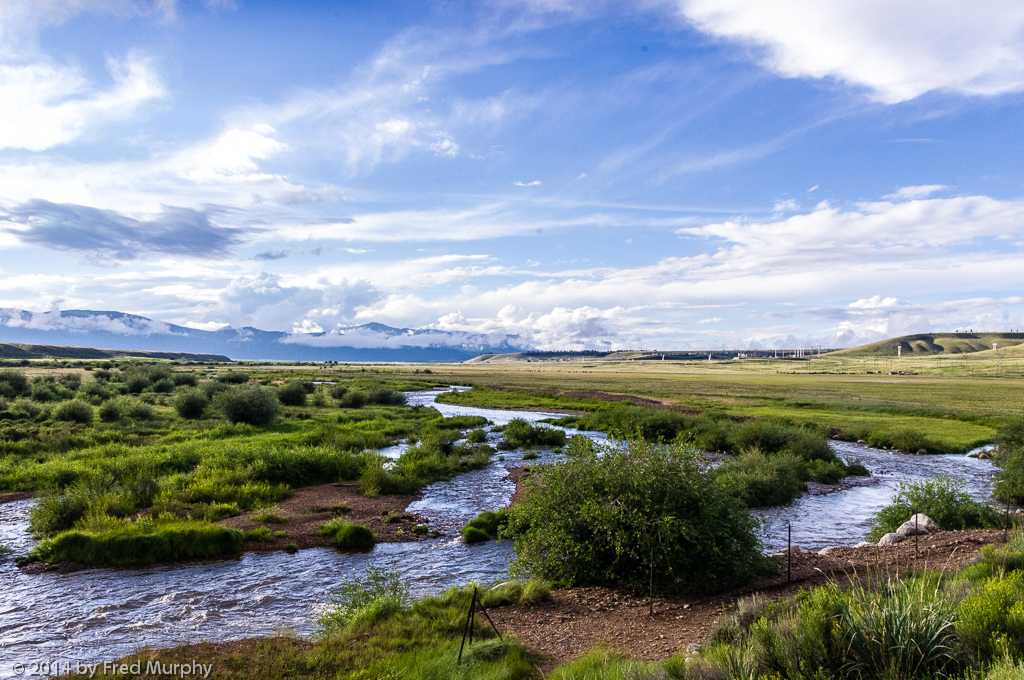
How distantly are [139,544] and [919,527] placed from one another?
81.8 ft

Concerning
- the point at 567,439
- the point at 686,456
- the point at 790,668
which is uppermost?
the point at 686,456

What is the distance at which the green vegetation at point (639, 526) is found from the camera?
41.2 ft

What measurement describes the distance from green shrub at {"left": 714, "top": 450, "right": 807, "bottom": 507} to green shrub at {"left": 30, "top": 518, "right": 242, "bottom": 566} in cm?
1885

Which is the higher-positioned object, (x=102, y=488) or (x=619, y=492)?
(x=619, y=492)

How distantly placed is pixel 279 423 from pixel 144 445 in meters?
11.7

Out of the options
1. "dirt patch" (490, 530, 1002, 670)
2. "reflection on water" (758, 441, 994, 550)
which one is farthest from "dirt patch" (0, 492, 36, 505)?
"reflection on water" (758, 441, 994, 550)

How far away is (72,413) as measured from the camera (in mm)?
38562

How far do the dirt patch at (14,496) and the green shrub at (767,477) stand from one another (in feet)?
97.9

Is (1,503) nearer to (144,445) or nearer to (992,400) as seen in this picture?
(144,445)

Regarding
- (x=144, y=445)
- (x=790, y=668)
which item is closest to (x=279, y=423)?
(x=144, y=445)

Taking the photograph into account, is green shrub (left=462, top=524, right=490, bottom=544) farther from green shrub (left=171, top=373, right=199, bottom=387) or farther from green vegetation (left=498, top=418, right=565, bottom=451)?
green shrub (left=171, top=373, right=199, bottom=387)

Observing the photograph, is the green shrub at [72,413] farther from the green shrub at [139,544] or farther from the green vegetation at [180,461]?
the green shrub at [139,544]

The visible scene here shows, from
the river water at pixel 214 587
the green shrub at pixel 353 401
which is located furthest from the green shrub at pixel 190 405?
the river water at pixel 214 587

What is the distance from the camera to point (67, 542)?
16.5 metres
